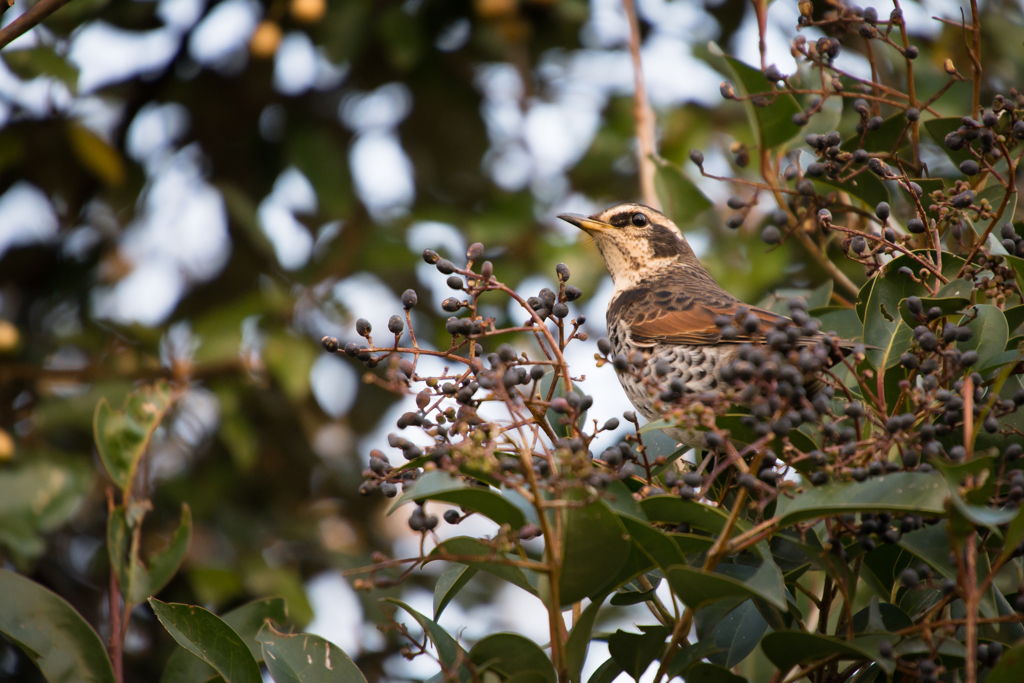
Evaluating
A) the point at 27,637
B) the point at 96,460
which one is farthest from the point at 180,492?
the point at 27,637

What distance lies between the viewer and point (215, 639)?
6.85 feet

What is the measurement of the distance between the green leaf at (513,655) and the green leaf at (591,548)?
17 centimetres

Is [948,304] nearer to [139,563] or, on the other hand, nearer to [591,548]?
[591,548]

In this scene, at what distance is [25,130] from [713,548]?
183 inches

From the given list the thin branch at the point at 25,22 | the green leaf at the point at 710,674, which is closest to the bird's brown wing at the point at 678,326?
the green leaf at the point at 710,674

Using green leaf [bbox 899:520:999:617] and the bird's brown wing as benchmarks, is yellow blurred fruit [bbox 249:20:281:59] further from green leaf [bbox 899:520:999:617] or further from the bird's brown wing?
green leaf [bbox 899:520:999:617]

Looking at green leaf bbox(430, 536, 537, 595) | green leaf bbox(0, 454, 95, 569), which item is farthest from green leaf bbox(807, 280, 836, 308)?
green leaf bbox(0, 454, 95, 569)

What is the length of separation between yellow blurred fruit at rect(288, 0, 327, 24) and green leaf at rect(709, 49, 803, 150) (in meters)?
2.78

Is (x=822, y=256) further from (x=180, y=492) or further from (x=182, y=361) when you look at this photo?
(x=180, y=492)

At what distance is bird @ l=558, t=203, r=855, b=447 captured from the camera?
2.44 metres

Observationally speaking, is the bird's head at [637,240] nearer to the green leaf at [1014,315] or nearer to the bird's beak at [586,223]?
the bird's beak at [586,223]

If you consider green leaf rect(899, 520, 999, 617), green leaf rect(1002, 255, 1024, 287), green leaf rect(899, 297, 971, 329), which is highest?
green leaf rect(1002, 255, 1024, 287)

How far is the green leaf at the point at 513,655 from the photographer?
6.14 ft

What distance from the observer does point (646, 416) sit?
3.01m
